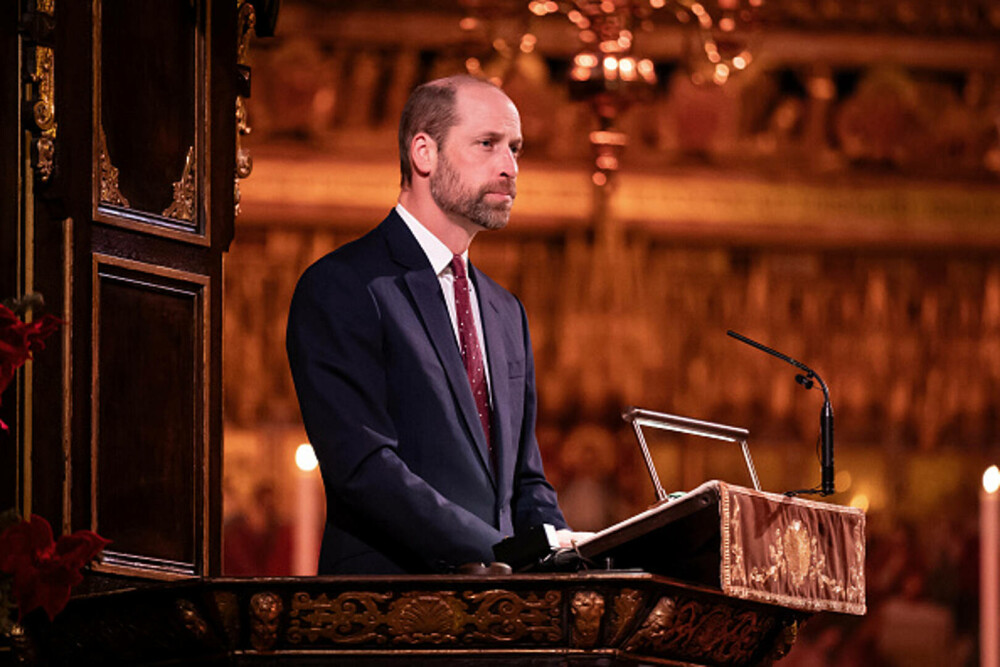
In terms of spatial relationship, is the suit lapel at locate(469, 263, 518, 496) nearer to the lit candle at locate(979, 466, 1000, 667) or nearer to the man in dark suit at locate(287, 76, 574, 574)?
the man in dark suit at locate(287, 76, 574, 574)

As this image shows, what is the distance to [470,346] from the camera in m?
4.55

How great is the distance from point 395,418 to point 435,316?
0.24 meters

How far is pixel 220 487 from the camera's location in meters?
5.08

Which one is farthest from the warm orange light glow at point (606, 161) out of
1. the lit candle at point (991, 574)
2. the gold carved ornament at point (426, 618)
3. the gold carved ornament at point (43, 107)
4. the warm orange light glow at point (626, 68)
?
the gold carved ornament at point (426, 618)

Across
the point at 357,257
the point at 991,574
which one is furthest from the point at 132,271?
the point at 991,574

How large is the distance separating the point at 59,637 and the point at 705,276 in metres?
8.22

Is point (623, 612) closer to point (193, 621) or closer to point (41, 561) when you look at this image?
point (193, 621)

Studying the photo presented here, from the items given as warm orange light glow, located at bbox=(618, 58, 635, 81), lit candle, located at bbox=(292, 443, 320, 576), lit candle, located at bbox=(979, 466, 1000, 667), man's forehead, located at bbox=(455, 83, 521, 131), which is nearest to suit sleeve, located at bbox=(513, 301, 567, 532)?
man's forehead, located at bbox=(455, 83, 521, 131)

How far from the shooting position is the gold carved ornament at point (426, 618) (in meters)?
3.88

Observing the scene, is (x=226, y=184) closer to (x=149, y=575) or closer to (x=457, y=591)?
(x=149, y=575)

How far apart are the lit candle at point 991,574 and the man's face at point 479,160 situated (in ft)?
9.64

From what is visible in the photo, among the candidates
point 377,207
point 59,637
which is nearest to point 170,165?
point 59,637

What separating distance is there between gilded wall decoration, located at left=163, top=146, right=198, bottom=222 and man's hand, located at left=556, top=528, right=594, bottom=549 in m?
1.39

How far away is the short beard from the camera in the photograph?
452cm
